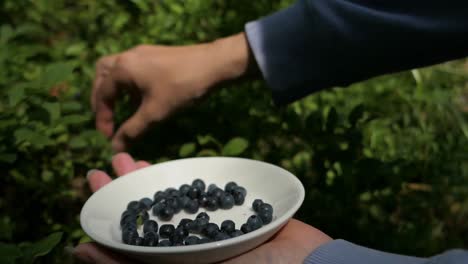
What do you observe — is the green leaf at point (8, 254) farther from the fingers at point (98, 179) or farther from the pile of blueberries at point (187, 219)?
the fingers at point (98, 179)

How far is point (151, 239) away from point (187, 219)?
144 mm

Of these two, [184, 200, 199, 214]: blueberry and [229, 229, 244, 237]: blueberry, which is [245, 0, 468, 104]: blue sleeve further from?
[229, 229, 244, 237]: blueberry

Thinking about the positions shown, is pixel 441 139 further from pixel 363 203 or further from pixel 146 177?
pixel 146 177

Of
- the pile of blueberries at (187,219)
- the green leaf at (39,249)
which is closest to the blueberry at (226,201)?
the pile of blueberries at (187,219)

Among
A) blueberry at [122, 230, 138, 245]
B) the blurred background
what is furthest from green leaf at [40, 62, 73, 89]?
blueberry at [122, 230, 138, 245]

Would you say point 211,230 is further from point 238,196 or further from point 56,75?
point 56,75

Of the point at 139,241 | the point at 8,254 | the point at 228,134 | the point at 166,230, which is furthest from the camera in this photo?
the point at 228,134

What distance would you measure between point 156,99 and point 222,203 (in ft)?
1.65

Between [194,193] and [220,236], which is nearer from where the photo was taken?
[220,236]

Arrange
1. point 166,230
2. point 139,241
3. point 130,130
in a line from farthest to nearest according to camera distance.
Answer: point 130,130
point 166,230
point 139,241

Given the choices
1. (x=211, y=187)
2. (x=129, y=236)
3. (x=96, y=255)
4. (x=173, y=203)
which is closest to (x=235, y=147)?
(x=211, y=187)

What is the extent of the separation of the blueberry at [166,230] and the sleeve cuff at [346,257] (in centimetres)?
34

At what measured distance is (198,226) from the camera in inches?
54.0

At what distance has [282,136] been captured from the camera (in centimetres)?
216
